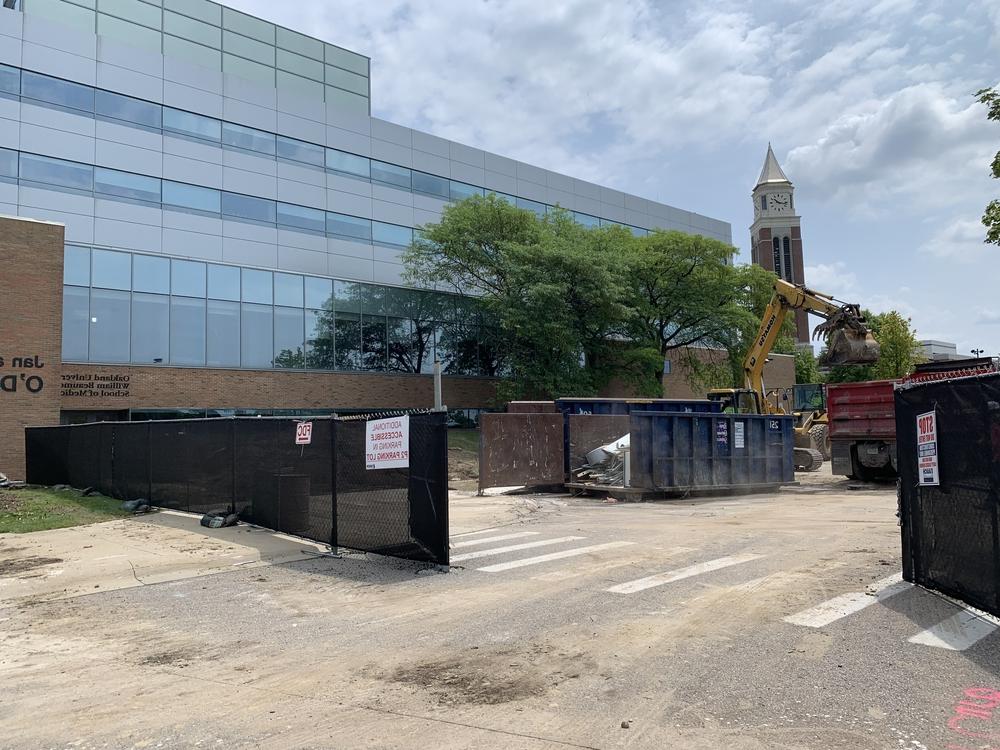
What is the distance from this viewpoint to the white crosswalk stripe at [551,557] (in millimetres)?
9495

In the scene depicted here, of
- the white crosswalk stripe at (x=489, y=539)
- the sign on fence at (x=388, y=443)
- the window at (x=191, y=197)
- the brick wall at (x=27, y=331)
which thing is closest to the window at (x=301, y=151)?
the window at (x=191, y=197)

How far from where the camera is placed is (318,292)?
32.6m

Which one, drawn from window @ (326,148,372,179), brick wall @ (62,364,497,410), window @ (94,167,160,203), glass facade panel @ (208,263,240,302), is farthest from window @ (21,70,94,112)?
brick wall @ (62,364,497,410)

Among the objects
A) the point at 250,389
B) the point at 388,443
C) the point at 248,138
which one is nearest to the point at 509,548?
the point at 388,443

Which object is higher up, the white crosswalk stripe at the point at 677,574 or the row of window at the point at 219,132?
the row of window at the point at 219,132

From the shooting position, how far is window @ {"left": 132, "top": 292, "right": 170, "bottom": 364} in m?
27.4

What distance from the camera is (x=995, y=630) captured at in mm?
6062

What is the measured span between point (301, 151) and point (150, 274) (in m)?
11.5

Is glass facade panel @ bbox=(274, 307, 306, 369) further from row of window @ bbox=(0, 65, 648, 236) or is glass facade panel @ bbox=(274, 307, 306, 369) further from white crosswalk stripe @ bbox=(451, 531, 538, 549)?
white crosswalk stripe @ bbox=(451, 531, 538, 549)

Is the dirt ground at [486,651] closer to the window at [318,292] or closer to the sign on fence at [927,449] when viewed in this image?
the sign on fence at [927,449]

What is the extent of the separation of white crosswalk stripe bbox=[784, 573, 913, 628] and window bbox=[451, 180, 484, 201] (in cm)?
3620

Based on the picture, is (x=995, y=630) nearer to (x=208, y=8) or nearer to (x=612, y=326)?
(x=612, y=326)

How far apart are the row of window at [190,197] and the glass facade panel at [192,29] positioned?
7494 millimetres

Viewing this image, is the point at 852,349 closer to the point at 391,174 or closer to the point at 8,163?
the point at 391,174
